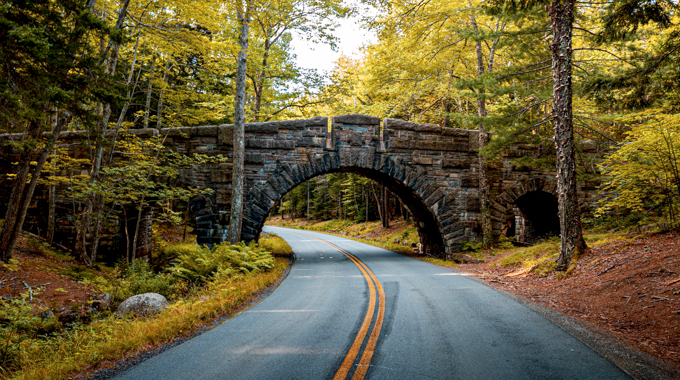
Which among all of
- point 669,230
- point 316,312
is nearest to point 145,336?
point 316,312

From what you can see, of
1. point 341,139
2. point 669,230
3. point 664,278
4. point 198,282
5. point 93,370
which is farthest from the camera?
point 341,139

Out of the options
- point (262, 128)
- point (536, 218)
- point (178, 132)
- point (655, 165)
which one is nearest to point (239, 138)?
point (262, 128)

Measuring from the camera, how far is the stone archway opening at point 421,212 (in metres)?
14.5

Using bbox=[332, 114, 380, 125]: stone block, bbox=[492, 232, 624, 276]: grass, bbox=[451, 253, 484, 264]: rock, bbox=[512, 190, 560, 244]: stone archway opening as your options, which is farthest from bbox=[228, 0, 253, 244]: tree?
bbox=[512, 190, 560, 244]: stone archway opening

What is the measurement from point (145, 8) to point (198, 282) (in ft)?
26.3

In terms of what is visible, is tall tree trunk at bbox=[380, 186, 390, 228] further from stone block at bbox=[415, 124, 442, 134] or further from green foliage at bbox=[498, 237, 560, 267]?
green foliage at bbox=[498, 237, 560, 267]

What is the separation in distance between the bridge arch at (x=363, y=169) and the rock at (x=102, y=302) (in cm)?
502

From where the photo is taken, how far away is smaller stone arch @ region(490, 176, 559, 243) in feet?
47.5

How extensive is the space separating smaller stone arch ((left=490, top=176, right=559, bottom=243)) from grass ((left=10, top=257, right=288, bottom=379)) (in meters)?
11.3

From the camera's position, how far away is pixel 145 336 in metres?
4.62

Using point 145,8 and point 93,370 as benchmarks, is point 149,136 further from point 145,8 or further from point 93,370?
point 93,370

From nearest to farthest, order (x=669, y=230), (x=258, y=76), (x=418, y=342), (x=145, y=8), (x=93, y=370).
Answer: (x=93, y=370) < (x=418, y=342) < (x=669, y=230) < (x=145, y=8) < (x=258, y=76)

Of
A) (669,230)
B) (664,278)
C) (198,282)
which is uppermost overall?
(669,230)

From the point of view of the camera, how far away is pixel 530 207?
706 inches
